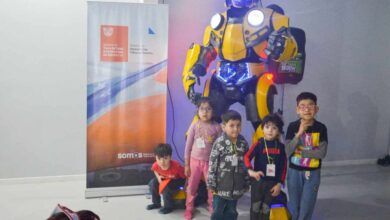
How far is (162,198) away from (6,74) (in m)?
2.08

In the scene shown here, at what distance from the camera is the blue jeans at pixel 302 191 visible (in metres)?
2.98

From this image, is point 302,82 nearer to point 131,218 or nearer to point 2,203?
point 131,218

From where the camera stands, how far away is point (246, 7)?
3.55 meters

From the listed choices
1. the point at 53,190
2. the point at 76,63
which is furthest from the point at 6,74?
the point at 53,190

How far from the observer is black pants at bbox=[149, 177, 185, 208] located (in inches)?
137

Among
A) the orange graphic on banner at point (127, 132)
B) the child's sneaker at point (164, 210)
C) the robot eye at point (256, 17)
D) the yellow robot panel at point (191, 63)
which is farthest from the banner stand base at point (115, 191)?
the robot eye at point (256, 17)

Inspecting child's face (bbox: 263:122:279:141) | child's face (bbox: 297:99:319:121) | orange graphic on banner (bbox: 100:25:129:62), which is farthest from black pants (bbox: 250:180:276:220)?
orange graphic on banner (bbox: 100:25:129:62)

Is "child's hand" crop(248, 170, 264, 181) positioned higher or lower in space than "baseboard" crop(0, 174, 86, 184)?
higher

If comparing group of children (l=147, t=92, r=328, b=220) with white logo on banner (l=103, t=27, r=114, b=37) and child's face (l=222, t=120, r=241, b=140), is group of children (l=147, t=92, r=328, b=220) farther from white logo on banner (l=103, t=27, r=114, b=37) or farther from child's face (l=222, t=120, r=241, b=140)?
white logo on banner (l=103, t=27, r=114, b=37)

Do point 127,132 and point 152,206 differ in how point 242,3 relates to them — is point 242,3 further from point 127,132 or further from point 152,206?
point 152,206

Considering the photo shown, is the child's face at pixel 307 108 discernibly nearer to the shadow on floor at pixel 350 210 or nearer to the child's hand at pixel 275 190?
the child's hand at pixel 275 190

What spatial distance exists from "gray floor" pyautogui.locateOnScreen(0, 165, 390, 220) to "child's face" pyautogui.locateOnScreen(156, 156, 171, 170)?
0.42 metres

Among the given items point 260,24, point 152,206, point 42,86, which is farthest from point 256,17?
point 42,86

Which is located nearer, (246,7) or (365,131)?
(246,7)
